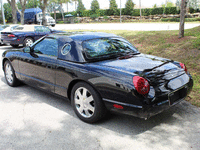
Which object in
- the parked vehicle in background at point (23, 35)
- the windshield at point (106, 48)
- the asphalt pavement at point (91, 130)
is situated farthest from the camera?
the parked vehicle in background at point (23, 35)

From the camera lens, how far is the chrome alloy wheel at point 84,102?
3750 millimetres

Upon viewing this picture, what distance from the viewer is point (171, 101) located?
11.4 feet

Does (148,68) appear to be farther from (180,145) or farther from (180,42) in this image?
(180,42)

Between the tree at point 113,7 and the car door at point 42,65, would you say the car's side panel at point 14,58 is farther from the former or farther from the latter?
the tree at point 113,7

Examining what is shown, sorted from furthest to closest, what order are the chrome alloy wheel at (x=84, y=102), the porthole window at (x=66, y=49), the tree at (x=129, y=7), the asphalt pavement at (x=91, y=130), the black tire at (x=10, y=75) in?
the tree at (x=129, y=7), the black tire at (x=10, y=75), the porthole window at (x=66, y=49), the chrome alloy wheel at (x=84, y=102), the asphalt pavement at (x=91, y=130)

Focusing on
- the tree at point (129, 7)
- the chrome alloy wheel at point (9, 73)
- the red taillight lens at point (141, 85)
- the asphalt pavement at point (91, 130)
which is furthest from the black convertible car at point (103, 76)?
the tree at point (129, 7)

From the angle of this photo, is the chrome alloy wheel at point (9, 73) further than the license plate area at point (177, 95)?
Yes

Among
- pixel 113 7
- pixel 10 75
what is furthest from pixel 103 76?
pixel 113 7

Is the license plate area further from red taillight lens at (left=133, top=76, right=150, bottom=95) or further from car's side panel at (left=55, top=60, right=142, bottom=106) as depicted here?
car's side panel at (left=55, top=60, right=142, bottom=106)

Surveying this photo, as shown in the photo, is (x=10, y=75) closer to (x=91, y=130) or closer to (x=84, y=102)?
(x=84, y=102)

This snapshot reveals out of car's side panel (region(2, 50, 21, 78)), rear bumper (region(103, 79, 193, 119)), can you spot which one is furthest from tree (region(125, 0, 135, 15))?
rear bumper (region(103, 79, 193, 119))

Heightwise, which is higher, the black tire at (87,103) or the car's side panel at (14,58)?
the car's side panel at (14,58)

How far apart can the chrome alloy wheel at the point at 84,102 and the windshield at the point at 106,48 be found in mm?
639

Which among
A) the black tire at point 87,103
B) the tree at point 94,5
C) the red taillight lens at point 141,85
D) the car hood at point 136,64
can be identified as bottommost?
the black tire at point 87,103
